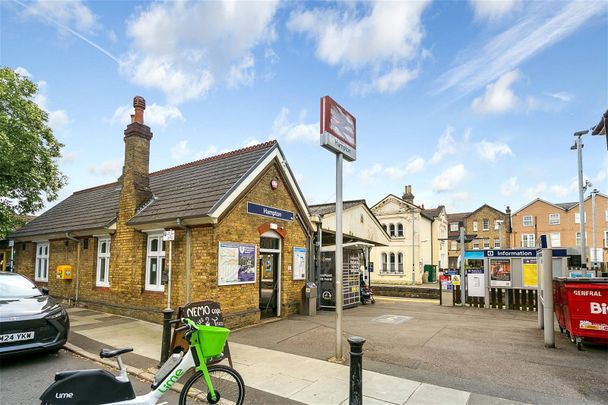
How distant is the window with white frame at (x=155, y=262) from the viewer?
11047 millimetres

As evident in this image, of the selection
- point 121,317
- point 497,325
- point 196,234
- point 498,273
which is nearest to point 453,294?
point 498,273

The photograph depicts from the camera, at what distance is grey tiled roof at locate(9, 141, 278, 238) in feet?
34.6

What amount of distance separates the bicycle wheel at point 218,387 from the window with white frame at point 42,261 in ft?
47.0

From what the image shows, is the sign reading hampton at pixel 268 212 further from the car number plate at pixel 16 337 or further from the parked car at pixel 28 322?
the car number plate at pixel 16 337

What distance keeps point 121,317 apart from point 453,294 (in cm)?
1306

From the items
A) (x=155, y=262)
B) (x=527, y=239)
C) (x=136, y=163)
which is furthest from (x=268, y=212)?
(x=527, y=239)

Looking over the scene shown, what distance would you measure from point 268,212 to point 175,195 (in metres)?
3.03

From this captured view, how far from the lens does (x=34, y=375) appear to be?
612cm

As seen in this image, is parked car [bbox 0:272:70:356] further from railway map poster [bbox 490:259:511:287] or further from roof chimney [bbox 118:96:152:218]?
railway map poster [bbox 490:259:511:287]

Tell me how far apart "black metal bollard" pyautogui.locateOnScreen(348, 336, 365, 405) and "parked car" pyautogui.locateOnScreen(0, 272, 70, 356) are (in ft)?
19.1

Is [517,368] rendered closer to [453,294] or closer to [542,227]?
[453,294]

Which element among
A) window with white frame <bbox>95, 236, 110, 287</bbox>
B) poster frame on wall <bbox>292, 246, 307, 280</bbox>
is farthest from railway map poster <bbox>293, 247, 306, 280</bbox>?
window with white frame <bbox>95, 236, 110, 287</bbox>

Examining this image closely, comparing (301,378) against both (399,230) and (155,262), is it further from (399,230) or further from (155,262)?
(399,230)

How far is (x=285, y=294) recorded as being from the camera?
12312 mm
